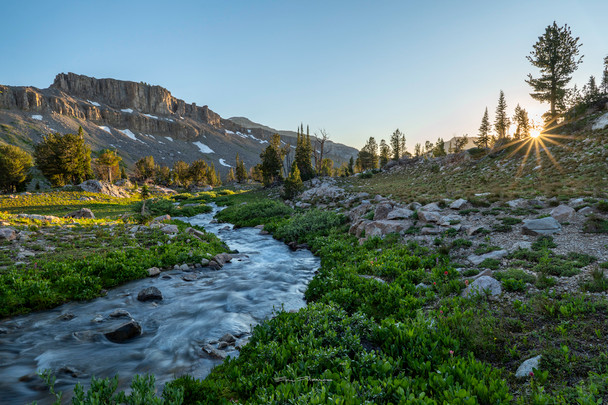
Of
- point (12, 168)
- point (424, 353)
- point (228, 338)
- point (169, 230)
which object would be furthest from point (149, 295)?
point (12, 168)

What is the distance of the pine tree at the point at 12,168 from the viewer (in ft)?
159

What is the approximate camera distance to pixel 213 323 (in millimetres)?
8180

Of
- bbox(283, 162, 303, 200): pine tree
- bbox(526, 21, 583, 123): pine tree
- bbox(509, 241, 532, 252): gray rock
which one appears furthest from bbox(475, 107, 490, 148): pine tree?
bbox(509, 241, 532, 252): gray rock

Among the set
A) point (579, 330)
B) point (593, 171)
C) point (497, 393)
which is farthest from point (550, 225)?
point (593, 171)

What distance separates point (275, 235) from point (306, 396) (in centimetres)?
1694

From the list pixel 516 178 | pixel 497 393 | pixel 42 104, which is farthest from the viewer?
pixel 42 104

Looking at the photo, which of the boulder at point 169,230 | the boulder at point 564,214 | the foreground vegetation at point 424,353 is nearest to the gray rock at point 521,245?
Result: the foreground vegetation at point 424,353

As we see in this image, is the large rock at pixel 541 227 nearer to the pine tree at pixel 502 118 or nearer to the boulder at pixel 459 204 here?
the boulder at pixel 459 204

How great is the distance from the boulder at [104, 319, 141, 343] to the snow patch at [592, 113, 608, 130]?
42.3 metres

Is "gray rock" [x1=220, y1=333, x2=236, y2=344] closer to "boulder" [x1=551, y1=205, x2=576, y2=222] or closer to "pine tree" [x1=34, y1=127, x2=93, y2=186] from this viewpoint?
"boulder" [x1=551, y1=205, x2=576, y2=222]

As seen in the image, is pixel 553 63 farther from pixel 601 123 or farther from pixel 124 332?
pixel 124 332

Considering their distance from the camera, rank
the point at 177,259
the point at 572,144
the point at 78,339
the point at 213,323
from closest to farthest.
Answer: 1. the point at 78,339
2. the point at 213,323
3. the point at 177,259
4. the point at 572,144

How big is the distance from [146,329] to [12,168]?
66.4 meters

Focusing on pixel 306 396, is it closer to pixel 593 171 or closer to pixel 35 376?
pixel 35 376
